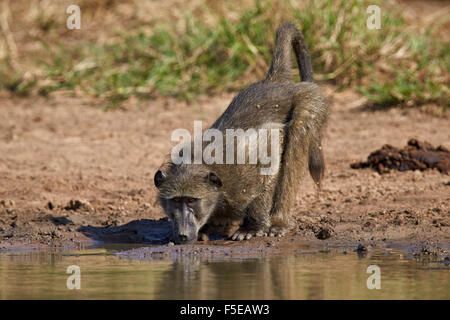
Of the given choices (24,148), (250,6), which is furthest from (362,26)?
(24,148)

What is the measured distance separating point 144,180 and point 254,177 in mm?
2220

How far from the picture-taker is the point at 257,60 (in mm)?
9992

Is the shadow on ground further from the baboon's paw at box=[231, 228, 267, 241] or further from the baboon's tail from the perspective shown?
the baboon's tail

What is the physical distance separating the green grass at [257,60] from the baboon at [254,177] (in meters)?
3.39

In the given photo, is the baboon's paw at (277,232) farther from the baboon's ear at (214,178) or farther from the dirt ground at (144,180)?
the baboon's ear at (214,178)

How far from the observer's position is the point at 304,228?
6277 mm

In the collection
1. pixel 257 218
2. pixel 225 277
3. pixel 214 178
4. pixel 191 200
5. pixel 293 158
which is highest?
pixel 293 158

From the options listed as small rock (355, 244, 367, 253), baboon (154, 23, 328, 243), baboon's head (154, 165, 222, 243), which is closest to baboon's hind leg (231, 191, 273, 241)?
baboon (154, 23, 328, 243)

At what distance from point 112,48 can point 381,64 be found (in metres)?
3.61

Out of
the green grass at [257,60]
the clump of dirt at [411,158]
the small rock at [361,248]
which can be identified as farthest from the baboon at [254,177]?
the green grass at [257,60]

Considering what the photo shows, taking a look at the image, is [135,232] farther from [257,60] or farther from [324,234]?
[257,60]

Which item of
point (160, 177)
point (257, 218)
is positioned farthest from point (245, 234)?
point (160, 177)

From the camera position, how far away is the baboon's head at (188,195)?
580 centimetres

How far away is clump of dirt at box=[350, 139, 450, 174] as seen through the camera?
7.63m
